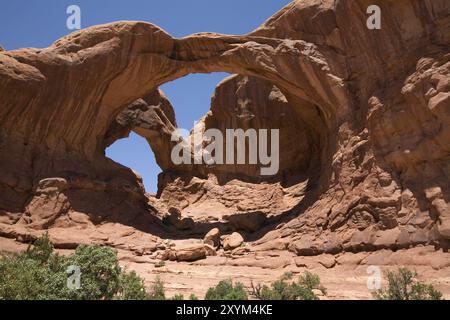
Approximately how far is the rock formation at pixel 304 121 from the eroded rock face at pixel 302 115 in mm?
49

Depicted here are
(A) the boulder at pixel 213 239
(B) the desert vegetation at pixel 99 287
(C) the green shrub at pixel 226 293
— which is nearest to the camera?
(C) the green shrub at pixel 226 293

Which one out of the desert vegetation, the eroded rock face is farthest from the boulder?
the desert vegetation

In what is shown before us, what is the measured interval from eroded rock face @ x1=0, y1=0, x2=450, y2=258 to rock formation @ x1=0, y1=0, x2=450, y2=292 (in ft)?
0.16

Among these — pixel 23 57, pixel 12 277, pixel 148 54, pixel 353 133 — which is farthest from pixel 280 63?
pixel 12 277

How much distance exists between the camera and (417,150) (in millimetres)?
13773

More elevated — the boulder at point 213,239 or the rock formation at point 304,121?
the rock formation at point 304,121

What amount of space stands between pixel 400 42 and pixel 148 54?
11.0 m

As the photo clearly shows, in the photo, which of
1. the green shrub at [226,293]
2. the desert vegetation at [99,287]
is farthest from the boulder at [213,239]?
the green shrub at [226,293]

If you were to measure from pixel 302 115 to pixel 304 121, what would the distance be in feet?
4.57

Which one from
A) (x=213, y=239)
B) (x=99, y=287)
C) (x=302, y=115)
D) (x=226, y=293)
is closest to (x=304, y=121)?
(x=302, y=115)

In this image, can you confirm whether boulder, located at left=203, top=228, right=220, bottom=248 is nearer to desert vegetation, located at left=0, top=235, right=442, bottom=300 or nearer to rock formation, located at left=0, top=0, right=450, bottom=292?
rock formation, located at left=0, top=0, right=450, bottom=292

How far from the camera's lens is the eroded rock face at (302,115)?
1384cm

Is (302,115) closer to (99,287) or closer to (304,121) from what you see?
(304,121)

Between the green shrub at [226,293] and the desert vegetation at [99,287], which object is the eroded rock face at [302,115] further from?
the green shrub at [226,293]
